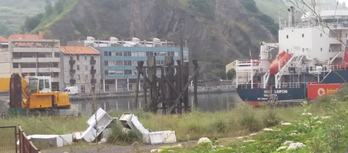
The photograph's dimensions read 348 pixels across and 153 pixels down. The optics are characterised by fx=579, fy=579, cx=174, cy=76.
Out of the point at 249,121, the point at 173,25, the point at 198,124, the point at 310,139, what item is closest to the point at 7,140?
the point at 198,124

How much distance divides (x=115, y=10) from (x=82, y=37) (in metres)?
16.2

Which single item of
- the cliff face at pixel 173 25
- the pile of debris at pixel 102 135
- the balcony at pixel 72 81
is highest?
the cliff face at pixel 173 25

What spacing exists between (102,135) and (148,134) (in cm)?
142

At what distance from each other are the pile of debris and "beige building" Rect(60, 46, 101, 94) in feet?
242

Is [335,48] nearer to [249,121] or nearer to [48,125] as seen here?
[249,121]

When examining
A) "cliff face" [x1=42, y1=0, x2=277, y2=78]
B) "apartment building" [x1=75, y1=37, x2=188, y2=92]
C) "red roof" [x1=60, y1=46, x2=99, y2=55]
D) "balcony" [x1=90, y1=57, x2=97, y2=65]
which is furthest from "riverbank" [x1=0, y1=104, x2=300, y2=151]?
"cliff face" [x1=42, y1=0, x2=277, y2=78]

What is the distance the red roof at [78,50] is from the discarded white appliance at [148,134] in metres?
75.6

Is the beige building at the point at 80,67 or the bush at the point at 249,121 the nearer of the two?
the bush at the point at 249,121

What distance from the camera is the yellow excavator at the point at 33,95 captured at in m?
30.8

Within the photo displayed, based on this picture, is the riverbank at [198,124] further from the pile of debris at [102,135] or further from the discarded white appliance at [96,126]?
the discarded white appliance at [96,126]

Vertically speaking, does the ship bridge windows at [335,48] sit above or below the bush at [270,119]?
above

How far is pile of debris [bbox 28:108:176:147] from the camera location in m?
15.0

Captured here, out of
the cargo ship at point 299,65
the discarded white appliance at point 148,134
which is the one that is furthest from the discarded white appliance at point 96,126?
the cargo ship at point 299,65

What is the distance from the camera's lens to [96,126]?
15.8m
